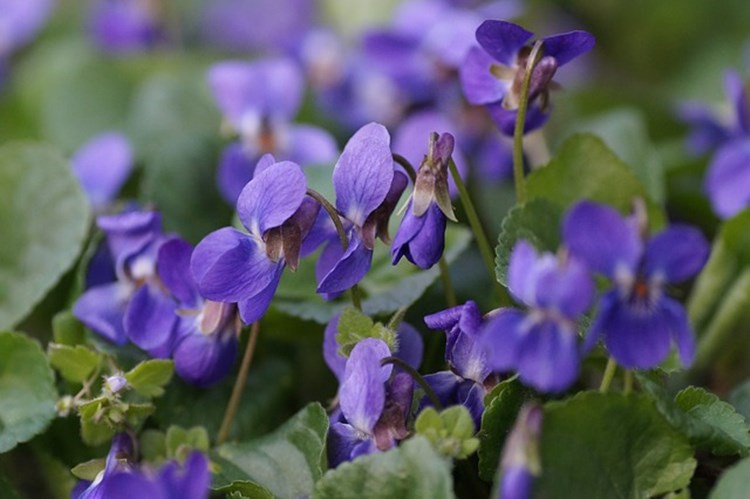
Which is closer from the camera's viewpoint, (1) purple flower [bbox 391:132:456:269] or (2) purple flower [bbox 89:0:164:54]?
(1) purple flower [bbox 391:132:456:269]

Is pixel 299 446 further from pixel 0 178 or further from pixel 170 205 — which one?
pixel 0 178

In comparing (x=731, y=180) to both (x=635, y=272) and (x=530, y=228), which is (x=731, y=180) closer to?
(x=530, y=228)

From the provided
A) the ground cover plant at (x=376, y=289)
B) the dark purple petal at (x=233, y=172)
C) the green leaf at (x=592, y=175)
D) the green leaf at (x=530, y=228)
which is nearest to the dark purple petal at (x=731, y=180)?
the ground cover plant at (x=376, y=289)

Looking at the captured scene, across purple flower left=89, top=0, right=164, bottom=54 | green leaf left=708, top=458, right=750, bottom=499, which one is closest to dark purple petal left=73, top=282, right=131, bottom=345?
green leaf left=708, top=458, right=750, bottom=499

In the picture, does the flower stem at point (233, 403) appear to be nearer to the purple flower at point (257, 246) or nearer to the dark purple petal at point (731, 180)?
the purple flower at point (257, 246)

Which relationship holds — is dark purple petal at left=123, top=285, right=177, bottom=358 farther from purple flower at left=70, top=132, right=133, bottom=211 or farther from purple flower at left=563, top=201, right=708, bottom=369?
purple flower at left=563, top=201, right=708, bottom=369

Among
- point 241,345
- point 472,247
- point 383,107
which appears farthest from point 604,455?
point 383,107
